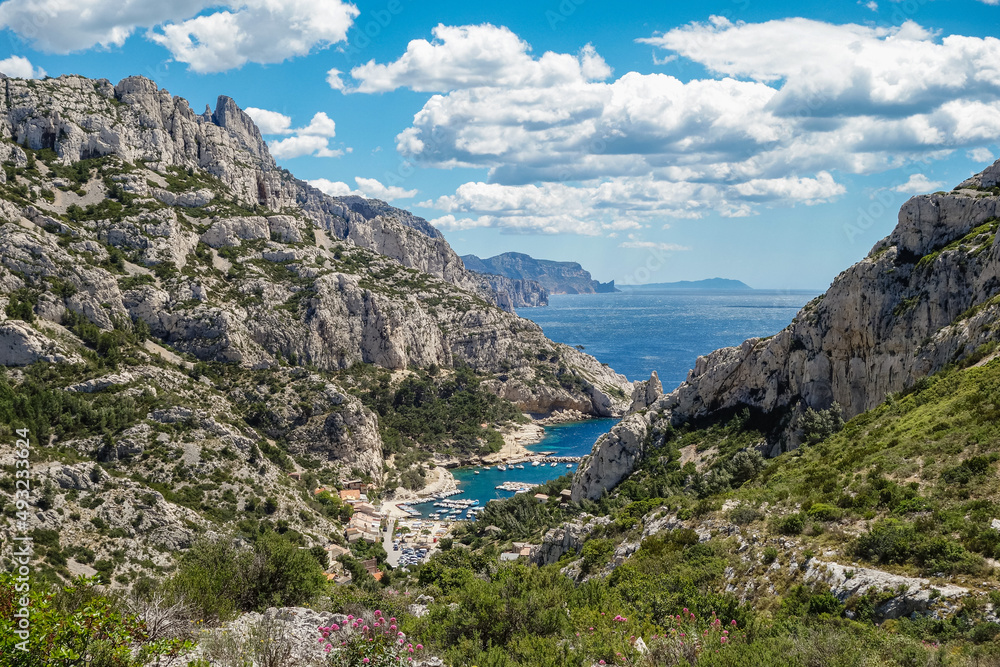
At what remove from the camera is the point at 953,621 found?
13.0 meters

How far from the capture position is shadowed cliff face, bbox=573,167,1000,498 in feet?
106

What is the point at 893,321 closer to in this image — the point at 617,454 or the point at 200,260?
the point at 617,454

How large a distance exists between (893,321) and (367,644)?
35.9m

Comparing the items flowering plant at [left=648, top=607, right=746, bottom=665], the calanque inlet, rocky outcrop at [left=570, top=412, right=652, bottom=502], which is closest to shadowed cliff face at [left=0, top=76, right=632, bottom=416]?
the calanque inlet

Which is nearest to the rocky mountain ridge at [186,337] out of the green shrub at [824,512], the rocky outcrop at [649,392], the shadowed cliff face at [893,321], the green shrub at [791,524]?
the rocky outcrop at [649,392]

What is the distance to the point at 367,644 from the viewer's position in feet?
41.9

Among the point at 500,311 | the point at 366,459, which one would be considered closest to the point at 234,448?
Answer: the point at 366,459

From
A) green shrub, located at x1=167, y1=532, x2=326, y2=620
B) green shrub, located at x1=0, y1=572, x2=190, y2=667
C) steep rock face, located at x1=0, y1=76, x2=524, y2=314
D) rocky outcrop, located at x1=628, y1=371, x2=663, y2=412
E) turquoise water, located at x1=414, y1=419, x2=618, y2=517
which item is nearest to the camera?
green shrub, located at x1=0, y1=572, x2=190, y2=667

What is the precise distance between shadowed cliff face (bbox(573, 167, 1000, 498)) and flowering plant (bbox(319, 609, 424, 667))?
95.1 ft

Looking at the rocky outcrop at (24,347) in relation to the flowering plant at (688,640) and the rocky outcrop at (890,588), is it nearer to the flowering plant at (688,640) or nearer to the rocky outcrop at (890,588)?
the flowering plant at (688,640)

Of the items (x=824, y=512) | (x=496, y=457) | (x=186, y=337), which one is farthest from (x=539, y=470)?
(x=824, y=512)

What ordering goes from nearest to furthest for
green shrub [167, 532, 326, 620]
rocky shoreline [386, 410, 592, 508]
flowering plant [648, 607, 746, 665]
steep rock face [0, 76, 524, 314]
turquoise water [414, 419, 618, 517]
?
1. flowering plant [648, 607, 746, 665]
2. green shrub [167, 532, 326, 620]
3. rocky shoreline [386, 410, 592, 508]
4. turquoise water [414, 419, 618, 517]
5. steep rock face [0, 76, 524, 314]

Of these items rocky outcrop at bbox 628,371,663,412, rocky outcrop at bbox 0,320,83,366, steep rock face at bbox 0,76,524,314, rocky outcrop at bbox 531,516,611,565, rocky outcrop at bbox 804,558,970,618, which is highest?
steep rock face at bbox 0,76,524,314

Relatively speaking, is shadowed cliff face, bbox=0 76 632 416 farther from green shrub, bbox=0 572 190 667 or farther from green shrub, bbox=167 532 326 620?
green shrub, bbox=0 572 190 667
